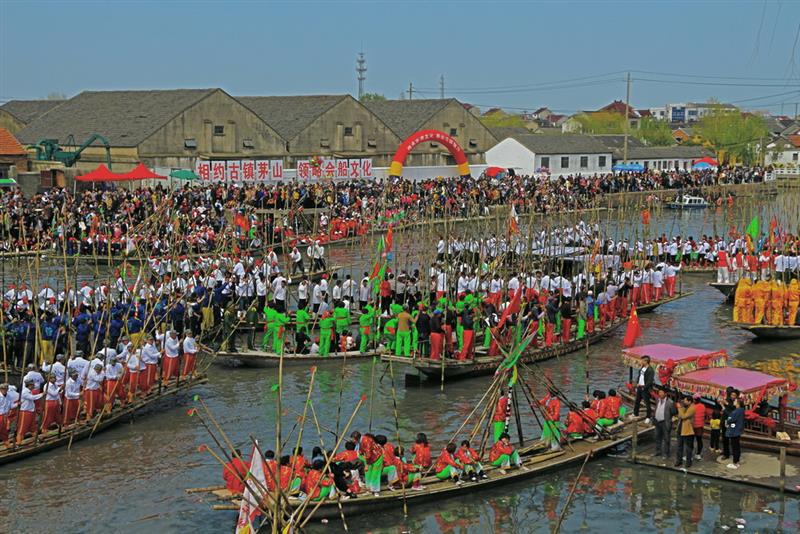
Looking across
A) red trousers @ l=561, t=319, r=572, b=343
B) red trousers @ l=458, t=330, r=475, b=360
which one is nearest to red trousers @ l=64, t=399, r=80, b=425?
red trousers @ l=458, t=330, r=475, b=360

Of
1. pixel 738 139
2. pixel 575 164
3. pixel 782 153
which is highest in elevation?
pixel 738 139

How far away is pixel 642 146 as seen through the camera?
318 feet

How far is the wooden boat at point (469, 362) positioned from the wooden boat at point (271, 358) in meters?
1.82

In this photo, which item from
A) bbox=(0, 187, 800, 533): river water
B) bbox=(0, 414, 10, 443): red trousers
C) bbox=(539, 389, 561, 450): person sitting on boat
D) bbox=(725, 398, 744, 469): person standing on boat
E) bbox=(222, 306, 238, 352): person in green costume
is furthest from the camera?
bbox=(222, 306, 238, 352): person in green costume

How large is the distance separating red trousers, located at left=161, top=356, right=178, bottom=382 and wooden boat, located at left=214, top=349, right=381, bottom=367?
100 inches

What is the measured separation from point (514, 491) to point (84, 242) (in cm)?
2705

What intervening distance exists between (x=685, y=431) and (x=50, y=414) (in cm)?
1127

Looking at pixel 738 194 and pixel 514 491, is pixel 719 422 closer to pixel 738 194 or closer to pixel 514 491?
pixel 514 491

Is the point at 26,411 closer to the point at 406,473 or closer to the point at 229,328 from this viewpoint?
the point at 406,473

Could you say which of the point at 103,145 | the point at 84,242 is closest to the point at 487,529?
the point at 84,242

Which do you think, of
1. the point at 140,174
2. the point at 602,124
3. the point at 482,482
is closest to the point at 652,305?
the point at 482,482

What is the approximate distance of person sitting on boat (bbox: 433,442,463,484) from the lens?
17.6 m

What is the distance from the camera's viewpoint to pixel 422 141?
6469cm

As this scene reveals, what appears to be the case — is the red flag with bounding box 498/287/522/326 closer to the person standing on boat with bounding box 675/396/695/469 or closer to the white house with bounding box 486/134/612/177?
the person standing on boat with bounding box 675/396/695/469
